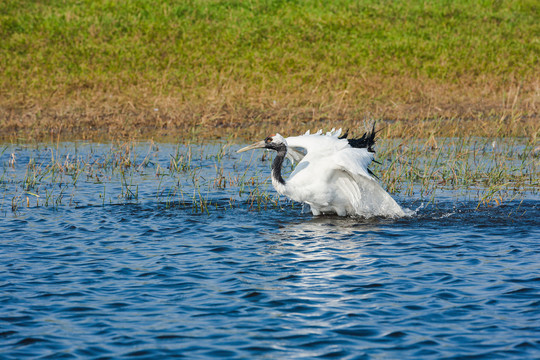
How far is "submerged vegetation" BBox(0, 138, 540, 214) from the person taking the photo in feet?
34.2

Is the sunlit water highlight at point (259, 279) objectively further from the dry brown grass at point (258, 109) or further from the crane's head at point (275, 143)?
the dry brown grass at point (258, 109)

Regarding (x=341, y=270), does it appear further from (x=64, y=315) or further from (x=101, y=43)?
(x=101, y=43)

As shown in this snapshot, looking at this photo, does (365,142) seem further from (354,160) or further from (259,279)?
(259,279)

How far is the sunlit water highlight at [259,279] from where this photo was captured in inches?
208

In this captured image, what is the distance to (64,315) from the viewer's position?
5863 millimetres

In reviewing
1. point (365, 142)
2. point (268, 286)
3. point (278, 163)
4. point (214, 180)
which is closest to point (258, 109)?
point (214, 180)

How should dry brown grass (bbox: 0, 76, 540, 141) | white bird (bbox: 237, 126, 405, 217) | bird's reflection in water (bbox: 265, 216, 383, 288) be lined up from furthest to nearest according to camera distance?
dry brown grass (bbox: 0, 76, 540, 141) < white bird (bbox: 237, 126, 405, 217) < bird's reflection in water (bbox: 265, 216, 383, 288)

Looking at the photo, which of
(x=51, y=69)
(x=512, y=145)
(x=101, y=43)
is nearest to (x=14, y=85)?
(x=51, y=69)

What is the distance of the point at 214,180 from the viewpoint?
458 inches

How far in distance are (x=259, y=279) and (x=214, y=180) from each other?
4.95 metres

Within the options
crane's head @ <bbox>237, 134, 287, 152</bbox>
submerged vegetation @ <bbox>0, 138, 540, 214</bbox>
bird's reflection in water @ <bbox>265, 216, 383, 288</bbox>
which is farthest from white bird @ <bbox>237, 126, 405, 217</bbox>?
submerged vegetation @ <bbox>0, 138, 540, 214</bbox>

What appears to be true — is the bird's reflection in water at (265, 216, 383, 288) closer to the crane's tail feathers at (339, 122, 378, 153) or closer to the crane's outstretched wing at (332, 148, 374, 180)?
the crane's outstretched wing at (332, 148, 374, 180)

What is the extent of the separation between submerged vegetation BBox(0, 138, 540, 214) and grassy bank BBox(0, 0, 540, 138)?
2.40 m

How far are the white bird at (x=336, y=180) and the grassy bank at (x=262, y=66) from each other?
5.10 m
